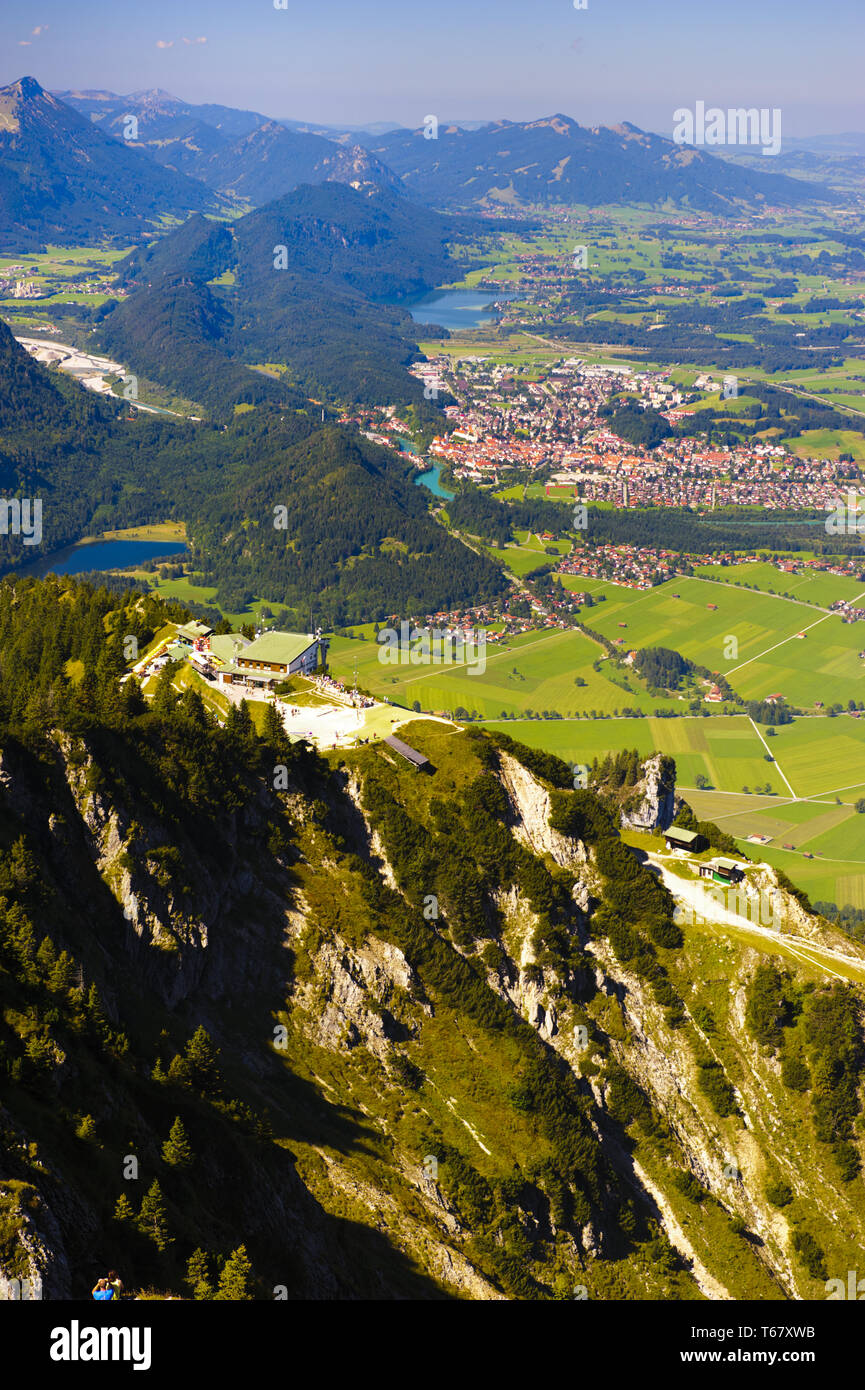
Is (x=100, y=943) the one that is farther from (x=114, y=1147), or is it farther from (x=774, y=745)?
(x=774, y=745)

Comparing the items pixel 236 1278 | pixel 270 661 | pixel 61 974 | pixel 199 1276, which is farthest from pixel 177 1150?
pixel 270 661

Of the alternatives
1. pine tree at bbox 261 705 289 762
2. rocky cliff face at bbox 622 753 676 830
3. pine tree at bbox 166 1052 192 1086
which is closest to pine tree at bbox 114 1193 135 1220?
pine tree at bbox 166 1052 192 1086

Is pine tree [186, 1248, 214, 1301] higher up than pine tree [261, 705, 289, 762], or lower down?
lower down

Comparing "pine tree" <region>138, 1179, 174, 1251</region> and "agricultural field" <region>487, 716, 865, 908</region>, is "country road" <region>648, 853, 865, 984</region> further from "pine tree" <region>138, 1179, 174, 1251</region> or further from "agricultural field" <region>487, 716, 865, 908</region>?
"pine tree" <region>138, 1179, 174, 1251</region>

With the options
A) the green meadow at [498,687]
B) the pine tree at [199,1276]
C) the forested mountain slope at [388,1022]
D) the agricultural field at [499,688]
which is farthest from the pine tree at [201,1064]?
the agricultural field at [499,688]

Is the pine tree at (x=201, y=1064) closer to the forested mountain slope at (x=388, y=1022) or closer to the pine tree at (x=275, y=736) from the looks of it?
the forested mountain slope at (x=388, y=1022)

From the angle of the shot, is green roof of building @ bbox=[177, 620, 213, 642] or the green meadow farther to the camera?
the green meadow
